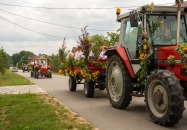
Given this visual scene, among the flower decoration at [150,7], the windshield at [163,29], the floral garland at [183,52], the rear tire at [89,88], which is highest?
the flower decoration at [150,7]

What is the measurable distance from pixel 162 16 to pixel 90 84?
14.7 feet

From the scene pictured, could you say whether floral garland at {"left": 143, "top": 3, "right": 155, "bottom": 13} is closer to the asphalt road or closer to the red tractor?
the red tractor

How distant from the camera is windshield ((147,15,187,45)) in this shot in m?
7.23

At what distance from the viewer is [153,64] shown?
7.23m

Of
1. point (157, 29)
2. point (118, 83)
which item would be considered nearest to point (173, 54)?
point (157, 29)

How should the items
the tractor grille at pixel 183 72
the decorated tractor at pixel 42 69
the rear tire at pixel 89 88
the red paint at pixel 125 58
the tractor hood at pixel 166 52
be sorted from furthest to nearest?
the decorated tractor at pixel 42 69
the rear tire at pixel 89 88
the red paint at pixel 125 58
the tractor hood at pixel 166 52
the tractor grille at pixel 183 72

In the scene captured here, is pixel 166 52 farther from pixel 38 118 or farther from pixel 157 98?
pixel 38 118

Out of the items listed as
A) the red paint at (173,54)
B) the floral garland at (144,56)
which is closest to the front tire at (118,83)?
the floral garland at (144,56)

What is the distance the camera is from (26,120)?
695cm

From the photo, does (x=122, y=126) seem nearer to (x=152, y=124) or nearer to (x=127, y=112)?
(x=152, y=124)

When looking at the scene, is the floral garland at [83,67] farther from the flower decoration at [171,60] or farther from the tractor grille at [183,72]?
the tractor grille at [183,72]

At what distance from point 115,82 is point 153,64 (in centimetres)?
173

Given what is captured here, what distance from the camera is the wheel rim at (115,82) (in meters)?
8.54

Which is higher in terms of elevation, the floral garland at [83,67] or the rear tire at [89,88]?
the floral garland at [83,67]
